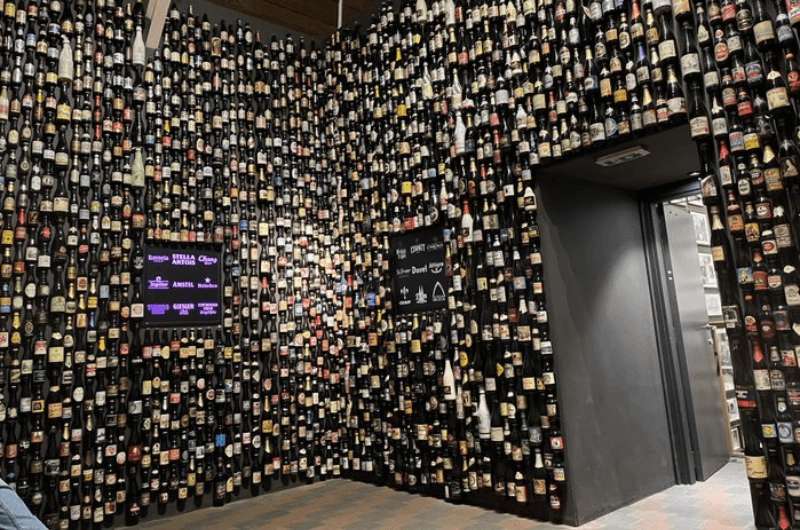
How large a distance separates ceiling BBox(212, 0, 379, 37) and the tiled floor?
397 cm

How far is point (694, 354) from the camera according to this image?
13.2 ft

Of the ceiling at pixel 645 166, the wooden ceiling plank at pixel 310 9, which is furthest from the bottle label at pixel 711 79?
the wooden ceiling plank at pixel 310 9

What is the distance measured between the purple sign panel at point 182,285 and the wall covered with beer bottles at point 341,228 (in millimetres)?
112

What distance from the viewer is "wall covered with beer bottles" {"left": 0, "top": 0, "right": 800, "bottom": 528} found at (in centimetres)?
259

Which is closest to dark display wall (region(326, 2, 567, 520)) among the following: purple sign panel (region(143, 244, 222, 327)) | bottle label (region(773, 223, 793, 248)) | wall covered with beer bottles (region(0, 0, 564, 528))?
wall covered with beer bottles (region(0, 0, 564, 528))

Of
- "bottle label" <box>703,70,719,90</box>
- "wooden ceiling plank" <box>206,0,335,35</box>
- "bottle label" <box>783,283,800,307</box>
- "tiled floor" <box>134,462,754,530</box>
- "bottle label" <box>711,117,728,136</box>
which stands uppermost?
"wooden ceiling plank" <box>206,0,335,35</box>

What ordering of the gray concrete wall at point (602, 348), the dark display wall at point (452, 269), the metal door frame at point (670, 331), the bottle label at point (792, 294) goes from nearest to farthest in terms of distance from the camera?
the bottle label at point (792, 294), the gray concrete wall at point (602, 348), the dark display wall at point (452, 269), the metal door frame at point (670, 331)

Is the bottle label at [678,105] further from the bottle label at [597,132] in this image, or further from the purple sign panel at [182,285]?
the purple sign panel at [182,285]

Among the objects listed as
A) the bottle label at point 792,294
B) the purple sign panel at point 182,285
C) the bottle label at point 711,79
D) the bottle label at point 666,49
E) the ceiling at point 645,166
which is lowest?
the bottle label at point 792,294

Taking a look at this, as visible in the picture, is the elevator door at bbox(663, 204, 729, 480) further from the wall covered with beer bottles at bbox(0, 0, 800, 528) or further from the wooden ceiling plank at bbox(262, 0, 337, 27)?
the wooden ceiling plank at bbox(262, 0, 337, 27)

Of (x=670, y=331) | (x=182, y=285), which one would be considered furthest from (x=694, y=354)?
(x=182, y=285)

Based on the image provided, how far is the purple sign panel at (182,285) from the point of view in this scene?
13.0 ft

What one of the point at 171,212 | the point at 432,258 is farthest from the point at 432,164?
the point at 171,212

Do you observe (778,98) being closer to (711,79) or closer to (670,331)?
(711,79)
